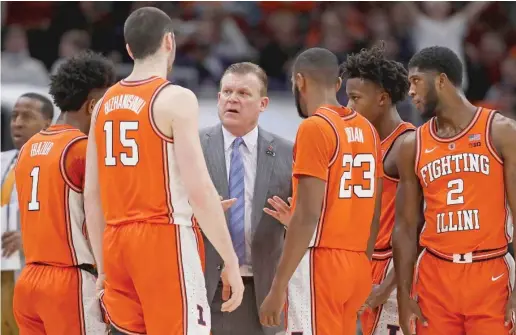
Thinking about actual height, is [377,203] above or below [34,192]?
below

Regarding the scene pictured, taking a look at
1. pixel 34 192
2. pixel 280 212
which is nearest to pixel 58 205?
pixel 34 192

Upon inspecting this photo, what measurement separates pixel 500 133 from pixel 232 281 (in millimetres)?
1959

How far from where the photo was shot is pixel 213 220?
17.7 ft

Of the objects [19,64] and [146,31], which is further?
[19,64]

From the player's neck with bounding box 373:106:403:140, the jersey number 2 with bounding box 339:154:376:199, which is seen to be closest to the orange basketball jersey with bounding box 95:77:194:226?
the jersey number 2 with bounding box 339:154:376:199

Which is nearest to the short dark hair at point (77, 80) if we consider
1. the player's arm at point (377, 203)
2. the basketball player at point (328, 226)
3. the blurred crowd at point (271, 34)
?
the basketball player at point (328, 226)

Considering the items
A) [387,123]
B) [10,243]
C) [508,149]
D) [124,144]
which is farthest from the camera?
[10,243]

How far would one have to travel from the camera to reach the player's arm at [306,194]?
5.89 metres

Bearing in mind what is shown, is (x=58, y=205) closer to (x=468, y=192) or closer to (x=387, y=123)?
(x=387, y=123)

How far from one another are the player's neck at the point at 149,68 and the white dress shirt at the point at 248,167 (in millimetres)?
1501

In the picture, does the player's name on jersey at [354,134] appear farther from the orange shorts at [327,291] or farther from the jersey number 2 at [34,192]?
the jersey number 2 at [34,192]

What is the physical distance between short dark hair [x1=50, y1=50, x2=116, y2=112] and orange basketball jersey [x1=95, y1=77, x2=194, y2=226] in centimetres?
97

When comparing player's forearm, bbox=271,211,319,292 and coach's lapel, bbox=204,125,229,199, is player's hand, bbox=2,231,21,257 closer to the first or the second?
coach's lapel, bbox=204,125,229,199

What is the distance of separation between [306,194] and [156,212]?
1002mm
